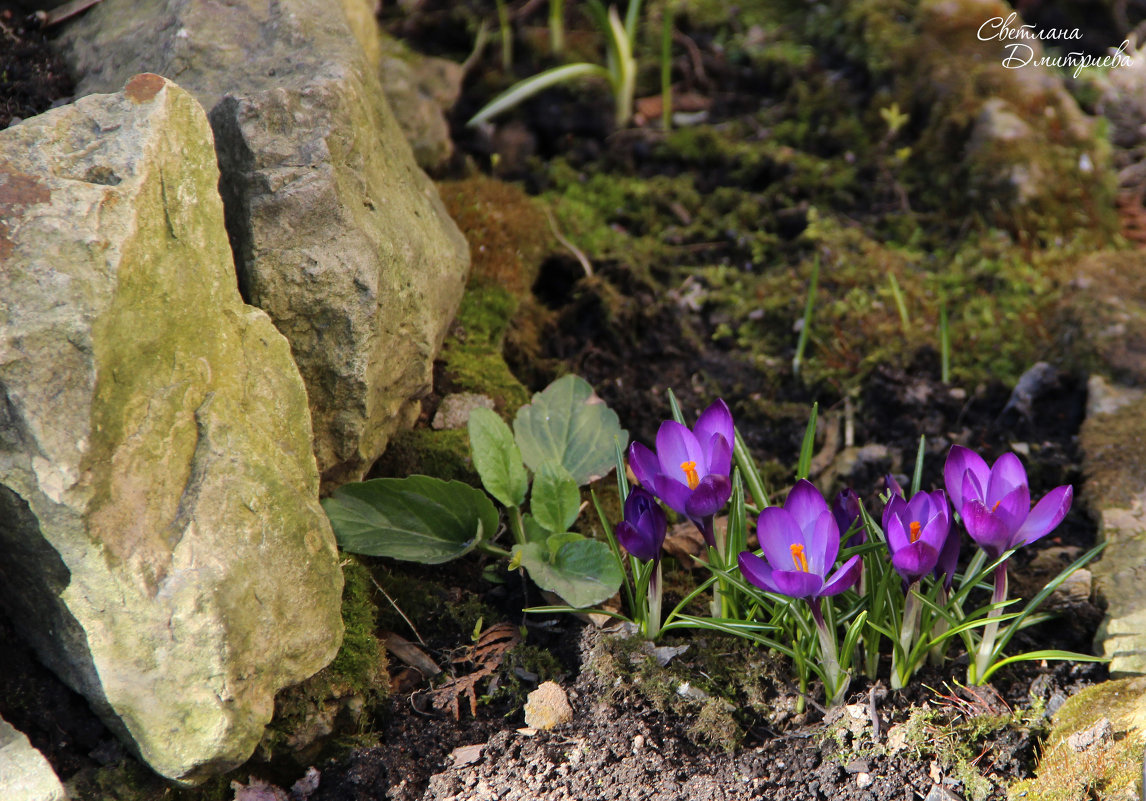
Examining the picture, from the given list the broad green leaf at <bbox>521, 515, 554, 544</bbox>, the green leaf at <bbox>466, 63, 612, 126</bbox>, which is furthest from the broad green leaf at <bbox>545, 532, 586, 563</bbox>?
the green leaf at <bbox>466, 63, 612, 126</bbox>

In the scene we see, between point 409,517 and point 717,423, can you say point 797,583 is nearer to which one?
point 717,423

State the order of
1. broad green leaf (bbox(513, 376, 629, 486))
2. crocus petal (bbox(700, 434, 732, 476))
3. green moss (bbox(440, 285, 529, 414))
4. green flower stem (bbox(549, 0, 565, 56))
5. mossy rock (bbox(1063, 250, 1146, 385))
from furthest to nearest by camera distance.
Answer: green flower stem (bbox(549, 0, 565, 56)) < mossy rock (bbox(1063, 250, 1146, 385)) < green moss (bbox(440, 285, 529, 414)) < broad green leaf (bbox(513, 376, 629, 486)) < crocus petal (bbox(700, 434, 732, 476))

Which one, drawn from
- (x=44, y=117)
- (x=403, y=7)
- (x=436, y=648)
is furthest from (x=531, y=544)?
(x=403, y=7)

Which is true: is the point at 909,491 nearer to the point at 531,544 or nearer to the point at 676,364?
the point at 676,364

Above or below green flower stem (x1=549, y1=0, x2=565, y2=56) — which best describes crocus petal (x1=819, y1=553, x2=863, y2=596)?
below

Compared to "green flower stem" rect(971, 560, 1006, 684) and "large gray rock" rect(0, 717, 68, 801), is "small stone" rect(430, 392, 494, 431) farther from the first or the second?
"green flower stem" rect(971, 560, 1006, 684)

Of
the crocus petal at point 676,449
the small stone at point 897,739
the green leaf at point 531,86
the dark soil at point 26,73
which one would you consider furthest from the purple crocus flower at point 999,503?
the green leaf at point 531,86

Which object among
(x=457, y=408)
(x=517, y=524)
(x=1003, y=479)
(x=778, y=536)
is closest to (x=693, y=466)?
(x=778, y=536)
